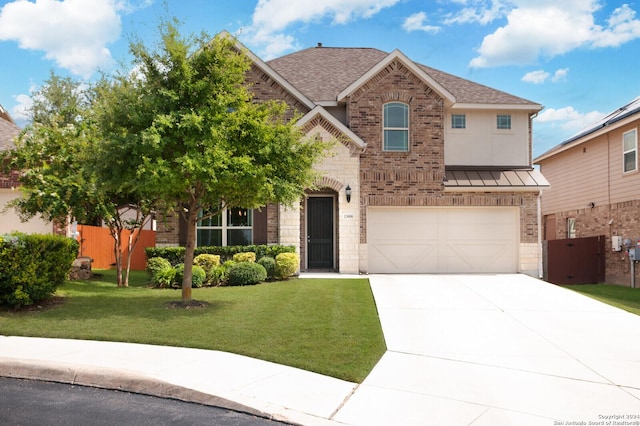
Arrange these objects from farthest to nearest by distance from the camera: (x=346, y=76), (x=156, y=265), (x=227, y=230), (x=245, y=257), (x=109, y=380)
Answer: (x=346, y=76)
(x=227, y=230)
(x=245, y=257)
(x=156, y=265)
(x=109, y=380)

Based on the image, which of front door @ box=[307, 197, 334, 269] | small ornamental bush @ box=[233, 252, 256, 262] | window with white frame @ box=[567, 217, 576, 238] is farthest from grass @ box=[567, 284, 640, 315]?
small ornamental bush @ box=[233, 252, 256, 262]

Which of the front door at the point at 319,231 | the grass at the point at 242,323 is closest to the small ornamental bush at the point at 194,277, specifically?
the grass at the point at 242,323

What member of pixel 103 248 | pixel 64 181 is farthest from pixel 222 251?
pixel 103 248

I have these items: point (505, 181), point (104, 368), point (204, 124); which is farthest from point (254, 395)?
point (505, 181)

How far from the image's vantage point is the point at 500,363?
8156mm

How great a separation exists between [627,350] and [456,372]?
11.4ft

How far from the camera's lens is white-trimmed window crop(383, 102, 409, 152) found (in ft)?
63.3

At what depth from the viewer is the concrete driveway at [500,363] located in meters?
6.03

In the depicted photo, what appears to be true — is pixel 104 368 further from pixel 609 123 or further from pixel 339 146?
pixel 609 123

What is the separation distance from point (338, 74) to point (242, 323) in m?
14.3

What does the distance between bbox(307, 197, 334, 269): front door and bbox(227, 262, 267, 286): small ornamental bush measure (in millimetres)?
3354

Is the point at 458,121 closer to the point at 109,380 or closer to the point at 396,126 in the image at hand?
the point at 396,126

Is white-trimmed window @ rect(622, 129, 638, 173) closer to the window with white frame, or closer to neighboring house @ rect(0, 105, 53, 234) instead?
the window with white frame

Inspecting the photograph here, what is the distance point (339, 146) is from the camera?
60.6ft
